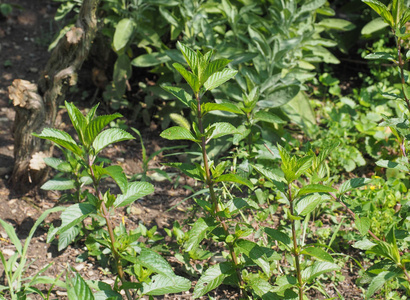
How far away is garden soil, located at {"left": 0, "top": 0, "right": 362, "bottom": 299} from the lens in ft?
8.86

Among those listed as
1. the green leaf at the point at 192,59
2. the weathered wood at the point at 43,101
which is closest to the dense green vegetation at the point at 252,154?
the green leaf at the point at 192,59

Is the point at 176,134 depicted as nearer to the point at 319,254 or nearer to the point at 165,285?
the point at 165,285

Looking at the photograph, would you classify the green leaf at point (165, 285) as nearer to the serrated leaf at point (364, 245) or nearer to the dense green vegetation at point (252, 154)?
the dense green vegetation at point (252, 154)

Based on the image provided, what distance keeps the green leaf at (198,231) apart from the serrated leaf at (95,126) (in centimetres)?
59

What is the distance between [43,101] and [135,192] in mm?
1310

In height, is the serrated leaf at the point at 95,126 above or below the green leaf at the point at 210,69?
below

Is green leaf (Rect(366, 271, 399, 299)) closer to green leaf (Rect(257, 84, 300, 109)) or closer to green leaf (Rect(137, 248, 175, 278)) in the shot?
green leaf (Rect(137, 248, 175, 278))

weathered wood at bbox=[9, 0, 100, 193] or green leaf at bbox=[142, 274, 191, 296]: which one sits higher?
weathered wood at bbox=[9, 0, 100, 193]

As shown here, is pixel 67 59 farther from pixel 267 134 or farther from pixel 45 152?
pixel 267 134

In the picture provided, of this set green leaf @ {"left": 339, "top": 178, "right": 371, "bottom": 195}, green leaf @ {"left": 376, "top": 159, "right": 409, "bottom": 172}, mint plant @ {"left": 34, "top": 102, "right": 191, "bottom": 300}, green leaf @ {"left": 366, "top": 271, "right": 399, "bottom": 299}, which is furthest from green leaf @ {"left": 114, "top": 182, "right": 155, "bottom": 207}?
green leaf @ {"left": 376, "top": 159, "right": 409, "bottom": 172}

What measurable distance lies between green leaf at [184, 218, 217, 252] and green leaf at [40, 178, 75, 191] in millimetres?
834

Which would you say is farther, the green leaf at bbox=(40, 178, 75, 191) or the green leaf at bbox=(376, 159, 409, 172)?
the green leaf at bbox=(40, 178, 75, 191)

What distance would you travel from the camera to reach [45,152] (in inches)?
123

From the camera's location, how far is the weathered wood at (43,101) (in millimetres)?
3020
